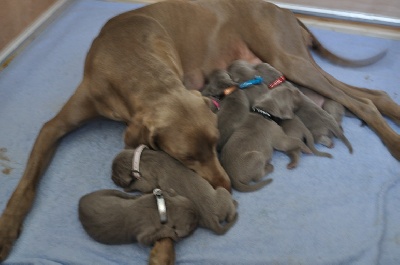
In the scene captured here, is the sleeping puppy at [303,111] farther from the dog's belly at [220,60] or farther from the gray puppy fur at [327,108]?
the dog's belly at [220,60]

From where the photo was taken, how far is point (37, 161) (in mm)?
2557

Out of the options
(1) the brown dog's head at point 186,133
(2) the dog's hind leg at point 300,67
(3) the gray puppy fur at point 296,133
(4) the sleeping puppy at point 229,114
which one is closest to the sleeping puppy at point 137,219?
(1) the brown dog's head at point 186,133

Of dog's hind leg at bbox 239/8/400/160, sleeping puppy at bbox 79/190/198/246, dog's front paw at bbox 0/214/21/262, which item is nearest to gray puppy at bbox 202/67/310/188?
sleeping puppy at bbox 79/190/198/246

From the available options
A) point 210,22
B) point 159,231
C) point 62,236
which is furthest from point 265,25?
point 62,236

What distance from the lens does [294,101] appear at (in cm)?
276

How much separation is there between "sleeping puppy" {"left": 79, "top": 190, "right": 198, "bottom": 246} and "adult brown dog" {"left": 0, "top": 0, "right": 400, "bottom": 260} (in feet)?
0.91

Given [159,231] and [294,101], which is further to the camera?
[294,101]

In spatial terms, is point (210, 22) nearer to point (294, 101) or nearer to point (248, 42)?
point (248, 42)

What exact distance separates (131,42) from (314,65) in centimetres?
142

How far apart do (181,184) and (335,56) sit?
2.06 metres

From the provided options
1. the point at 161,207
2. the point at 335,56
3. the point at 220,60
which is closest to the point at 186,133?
the point at 161,207

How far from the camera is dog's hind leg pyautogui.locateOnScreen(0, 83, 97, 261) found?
2254 mm

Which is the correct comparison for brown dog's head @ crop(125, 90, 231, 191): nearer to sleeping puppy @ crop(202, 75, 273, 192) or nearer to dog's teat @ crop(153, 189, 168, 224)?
sleeping puppy @ crop(202, 75, 273, 192)

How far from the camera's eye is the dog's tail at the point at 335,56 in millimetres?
3545
